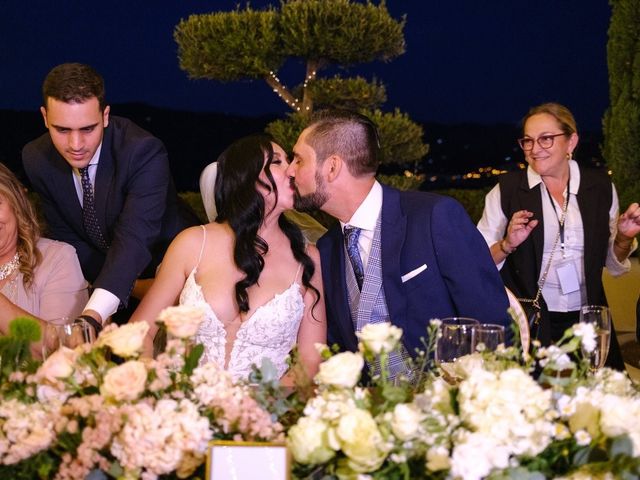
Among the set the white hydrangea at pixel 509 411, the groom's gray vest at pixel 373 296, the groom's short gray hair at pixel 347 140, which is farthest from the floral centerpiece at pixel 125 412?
the groom's short gray hair at pixel 347 140

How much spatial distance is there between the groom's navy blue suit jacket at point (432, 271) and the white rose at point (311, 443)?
146cm

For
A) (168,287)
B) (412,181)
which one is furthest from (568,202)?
(412,181)

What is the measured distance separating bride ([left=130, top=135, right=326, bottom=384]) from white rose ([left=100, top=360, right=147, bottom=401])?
148cm

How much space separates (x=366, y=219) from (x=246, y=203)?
17.1 inches

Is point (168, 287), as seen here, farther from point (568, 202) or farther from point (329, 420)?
point (568, 202)

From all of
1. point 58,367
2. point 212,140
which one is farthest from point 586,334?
point 212,140

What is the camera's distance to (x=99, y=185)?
11.3 ft

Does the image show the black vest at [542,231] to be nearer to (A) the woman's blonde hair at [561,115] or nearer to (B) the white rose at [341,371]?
(A) the woman's blonde hair at [561,115]

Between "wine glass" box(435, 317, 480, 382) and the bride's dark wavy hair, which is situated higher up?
the bride's dark wavy hair

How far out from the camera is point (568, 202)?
4.11 m

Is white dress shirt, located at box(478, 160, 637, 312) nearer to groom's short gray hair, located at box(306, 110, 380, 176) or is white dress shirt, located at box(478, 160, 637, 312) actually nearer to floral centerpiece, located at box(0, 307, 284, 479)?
groom's short gray hair, located at box(306, 110, 380, 176)

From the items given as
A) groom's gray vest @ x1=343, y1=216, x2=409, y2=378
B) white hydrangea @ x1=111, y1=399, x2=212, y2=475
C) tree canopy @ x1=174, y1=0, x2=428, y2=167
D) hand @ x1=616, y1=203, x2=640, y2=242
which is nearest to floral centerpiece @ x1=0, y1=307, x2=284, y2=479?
white hydrangea @ x1=111, y1=399, x2=212, y2=475

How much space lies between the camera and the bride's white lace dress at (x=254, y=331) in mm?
3072

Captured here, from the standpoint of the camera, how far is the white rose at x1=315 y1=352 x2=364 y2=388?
1521 mm
